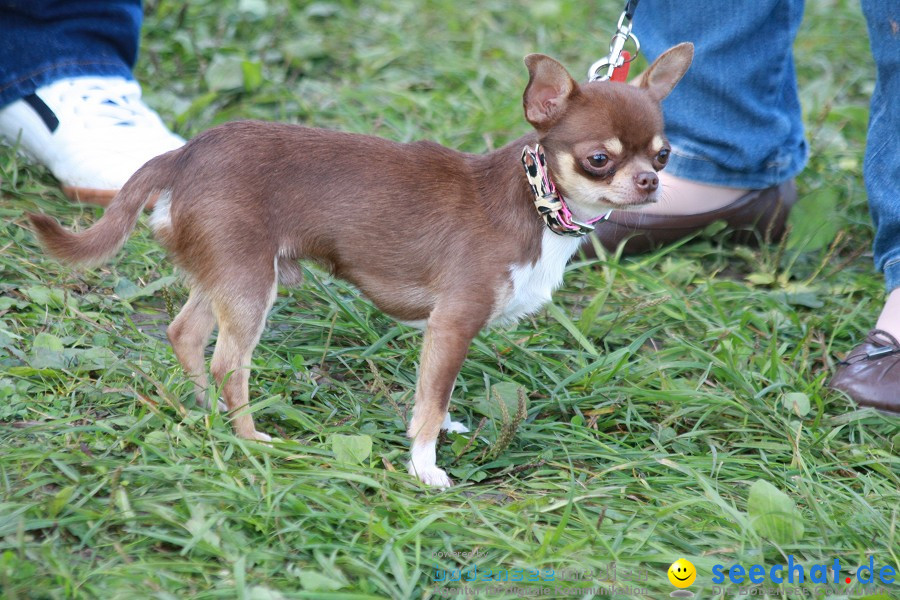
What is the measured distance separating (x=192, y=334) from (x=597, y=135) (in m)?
1.38

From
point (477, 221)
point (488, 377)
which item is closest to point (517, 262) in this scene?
point (477, 221)

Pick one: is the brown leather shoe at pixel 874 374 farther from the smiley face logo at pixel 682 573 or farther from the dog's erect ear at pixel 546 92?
the dog's erect ear at pixel 546 92

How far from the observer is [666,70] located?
112 inches

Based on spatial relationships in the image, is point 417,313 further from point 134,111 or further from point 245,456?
point 134,111

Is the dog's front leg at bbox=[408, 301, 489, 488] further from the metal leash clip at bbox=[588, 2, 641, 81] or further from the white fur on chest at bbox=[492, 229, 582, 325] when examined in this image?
the metal leash clip at bbox=[588, 2, 641, 81]

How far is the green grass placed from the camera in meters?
2.25

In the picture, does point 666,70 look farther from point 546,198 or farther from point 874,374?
point 874,374

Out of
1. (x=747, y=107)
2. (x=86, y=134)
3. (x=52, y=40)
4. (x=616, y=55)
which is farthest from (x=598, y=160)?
(x=52, y=40)

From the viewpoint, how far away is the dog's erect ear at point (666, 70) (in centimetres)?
280

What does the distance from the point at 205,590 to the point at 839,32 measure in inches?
228

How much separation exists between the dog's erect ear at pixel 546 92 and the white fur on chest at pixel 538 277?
1.11 feet

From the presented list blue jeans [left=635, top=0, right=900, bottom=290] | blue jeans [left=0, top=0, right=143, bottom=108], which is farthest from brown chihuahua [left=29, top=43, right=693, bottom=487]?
blue jeans [left=0, top=0, right=143, bottom=108]

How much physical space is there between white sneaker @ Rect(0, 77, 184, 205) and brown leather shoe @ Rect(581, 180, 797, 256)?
1.94 metres

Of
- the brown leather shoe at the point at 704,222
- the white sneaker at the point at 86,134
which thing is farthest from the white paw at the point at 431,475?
the white sneaker at the point at 86,134
